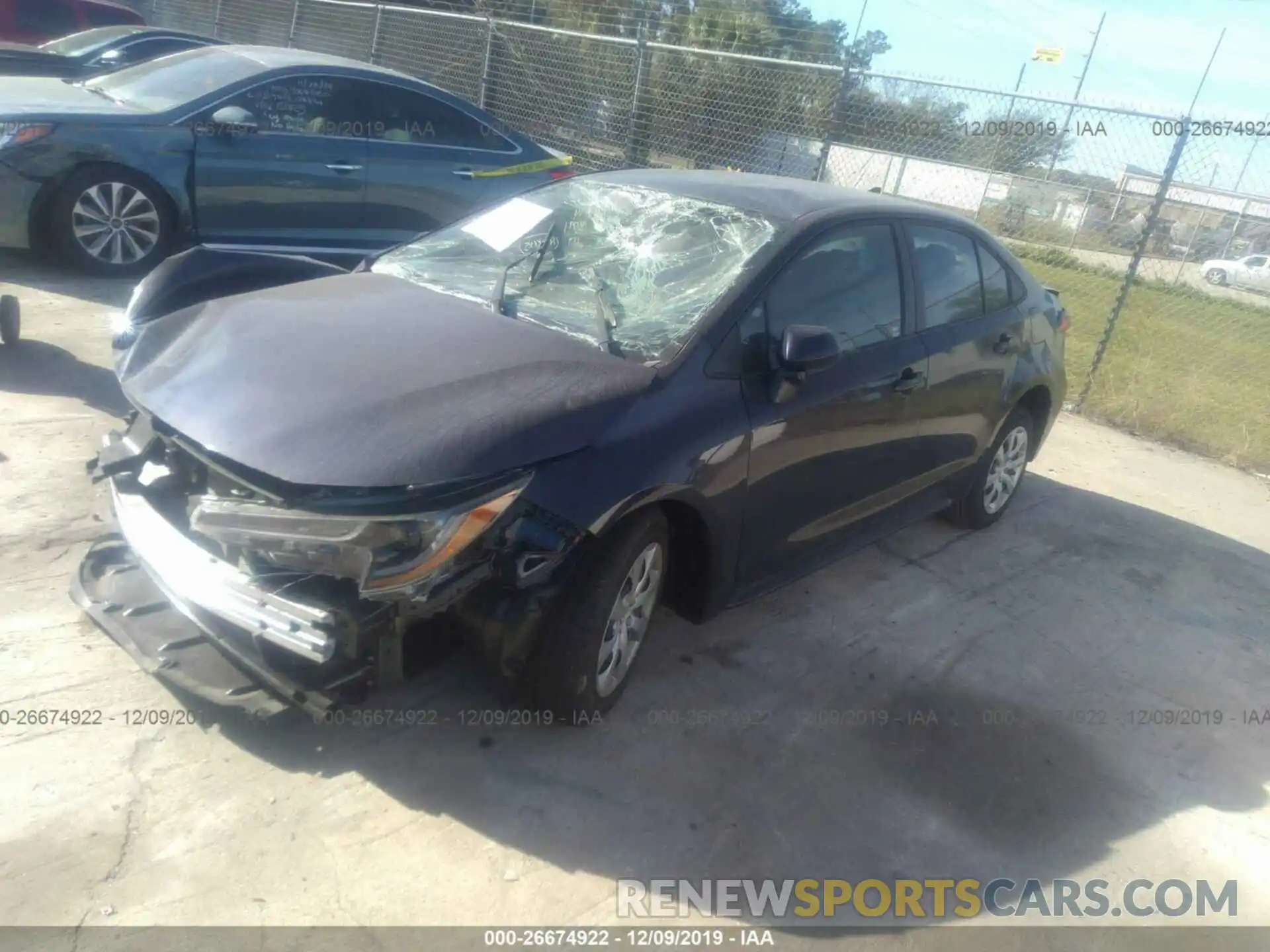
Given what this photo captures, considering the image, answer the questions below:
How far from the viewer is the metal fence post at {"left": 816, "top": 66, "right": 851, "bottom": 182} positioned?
846 cm

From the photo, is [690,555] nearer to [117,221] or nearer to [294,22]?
[117,221]

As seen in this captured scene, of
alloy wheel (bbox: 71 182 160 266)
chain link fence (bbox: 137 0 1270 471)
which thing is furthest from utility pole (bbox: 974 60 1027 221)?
alloy wheel (bbox: 71 182 160 266)

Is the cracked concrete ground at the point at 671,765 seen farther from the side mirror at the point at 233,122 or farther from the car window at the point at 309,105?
the car window at the point at 309,105

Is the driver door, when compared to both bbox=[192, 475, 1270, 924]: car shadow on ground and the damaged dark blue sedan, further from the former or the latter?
bbox=[192, 475, 1270, 924]: car shadow on ground

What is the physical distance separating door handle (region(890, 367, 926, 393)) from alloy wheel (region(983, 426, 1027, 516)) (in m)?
1.17

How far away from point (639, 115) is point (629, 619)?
8.46 m

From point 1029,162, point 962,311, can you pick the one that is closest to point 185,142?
point 962,311

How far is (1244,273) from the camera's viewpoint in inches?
647

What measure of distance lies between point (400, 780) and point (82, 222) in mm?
5213

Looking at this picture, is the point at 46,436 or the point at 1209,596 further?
the point at 1209,596

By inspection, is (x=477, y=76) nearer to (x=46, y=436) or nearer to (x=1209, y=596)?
(x=46, y=436)

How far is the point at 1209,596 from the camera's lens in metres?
5.06

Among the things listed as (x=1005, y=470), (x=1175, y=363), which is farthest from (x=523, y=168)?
(x=1175, y=363)

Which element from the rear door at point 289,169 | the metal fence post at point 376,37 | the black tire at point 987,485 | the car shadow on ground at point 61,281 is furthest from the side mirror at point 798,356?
the metal fence post at point 376,37
